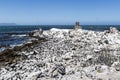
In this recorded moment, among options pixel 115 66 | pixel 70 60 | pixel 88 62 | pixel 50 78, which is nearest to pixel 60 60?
pixel 70 60

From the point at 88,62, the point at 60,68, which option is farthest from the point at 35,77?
the point at 88,62

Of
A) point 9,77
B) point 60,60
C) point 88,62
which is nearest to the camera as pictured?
point 9,77

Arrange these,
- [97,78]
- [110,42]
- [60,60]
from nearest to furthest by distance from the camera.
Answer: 1. [97,78]
2. [60,60]
3. [110,42]

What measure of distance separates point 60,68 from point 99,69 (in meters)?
1.92

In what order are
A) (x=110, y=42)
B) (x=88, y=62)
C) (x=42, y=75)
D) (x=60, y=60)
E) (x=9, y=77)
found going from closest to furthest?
1. (x=42, y=75)
2. (x=9, y=77)
3. (x=88, y=62)
4. (x=60, y=60)
5. (x=110, y=42)

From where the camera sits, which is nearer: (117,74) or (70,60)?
(117,74)

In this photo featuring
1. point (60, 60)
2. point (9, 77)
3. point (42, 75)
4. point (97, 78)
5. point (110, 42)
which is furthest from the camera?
point (110, 42)

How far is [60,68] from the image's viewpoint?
12031 millimetres

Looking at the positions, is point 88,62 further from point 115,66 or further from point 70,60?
point 115,66

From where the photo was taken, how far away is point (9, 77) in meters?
12.6

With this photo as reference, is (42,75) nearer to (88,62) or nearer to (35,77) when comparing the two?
(35,77)

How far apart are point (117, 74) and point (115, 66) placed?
1690mm

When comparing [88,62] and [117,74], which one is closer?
[117,74]

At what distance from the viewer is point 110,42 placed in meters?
25.6
